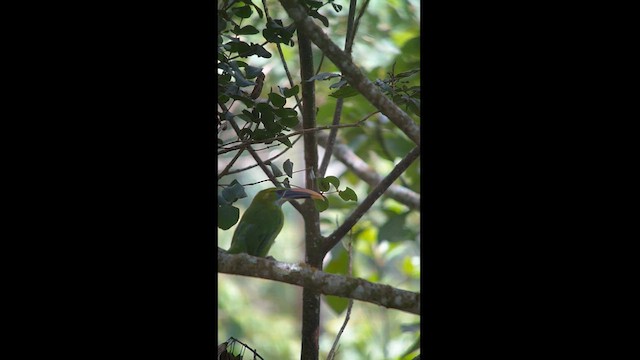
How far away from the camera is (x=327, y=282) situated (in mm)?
1320


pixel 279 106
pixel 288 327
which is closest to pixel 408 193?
pixel 279 106

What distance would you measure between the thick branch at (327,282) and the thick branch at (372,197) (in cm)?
37

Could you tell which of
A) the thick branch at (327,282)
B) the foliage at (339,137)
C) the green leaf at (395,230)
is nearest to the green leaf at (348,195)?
the foliage at (339,137)

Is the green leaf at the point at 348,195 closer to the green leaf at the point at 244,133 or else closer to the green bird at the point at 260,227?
the green leaf at the point at 244,133

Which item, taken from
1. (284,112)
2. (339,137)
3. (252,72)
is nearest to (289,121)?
(284,112)

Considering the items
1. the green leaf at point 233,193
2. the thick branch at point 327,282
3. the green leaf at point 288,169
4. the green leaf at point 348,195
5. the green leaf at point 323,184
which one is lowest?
the thick branch at point 327,282

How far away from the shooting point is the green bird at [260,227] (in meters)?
2.01

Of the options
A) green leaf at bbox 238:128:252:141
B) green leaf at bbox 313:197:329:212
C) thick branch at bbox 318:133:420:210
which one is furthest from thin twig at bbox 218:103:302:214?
thick branch at bbox 318:133:420:210

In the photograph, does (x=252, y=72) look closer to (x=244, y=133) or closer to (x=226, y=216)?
(x=244, y=133)
